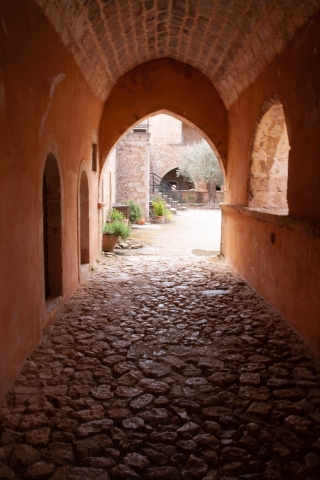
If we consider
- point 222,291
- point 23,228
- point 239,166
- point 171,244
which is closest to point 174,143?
point 171,244

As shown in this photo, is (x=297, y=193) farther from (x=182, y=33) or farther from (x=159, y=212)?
(x=159, y=212)

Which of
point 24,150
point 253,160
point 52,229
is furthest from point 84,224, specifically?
point 24,150

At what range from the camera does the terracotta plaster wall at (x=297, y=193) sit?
3.96 meters

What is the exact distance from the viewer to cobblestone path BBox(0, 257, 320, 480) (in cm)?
237

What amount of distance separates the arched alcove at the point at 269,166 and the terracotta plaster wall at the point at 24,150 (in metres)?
3.13

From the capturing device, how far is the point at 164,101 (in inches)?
346

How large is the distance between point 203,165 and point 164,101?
19316 millimetres

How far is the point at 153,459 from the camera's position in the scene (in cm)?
241

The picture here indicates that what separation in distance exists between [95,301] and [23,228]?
2.33m

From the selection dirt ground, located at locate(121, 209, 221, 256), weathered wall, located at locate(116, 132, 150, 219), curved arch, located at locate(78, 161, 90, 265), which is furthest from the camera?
weathered wall, located at locate(116, 132, 150, 219)

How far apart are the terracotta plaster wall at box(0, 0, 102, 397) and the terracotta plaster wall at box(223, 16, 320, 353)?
8.69ft

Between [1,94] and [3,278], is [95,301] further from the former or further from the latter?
[1,94]

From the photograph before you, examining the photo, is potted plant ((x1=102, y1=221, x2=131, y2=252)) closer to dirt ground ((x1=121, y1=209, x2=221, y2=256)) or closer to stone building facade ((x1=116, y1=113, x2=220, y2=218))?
dirt ground ((x1=121, y1=209, x2=221, y2=256))

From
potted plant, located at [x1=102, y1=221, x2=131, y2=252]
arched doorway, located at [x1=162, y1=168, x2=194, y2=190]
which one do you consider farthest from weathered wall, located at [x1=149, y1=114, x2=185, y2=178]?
potted plant, located at [x1=102, y1=221, x2=131, y2=252]
